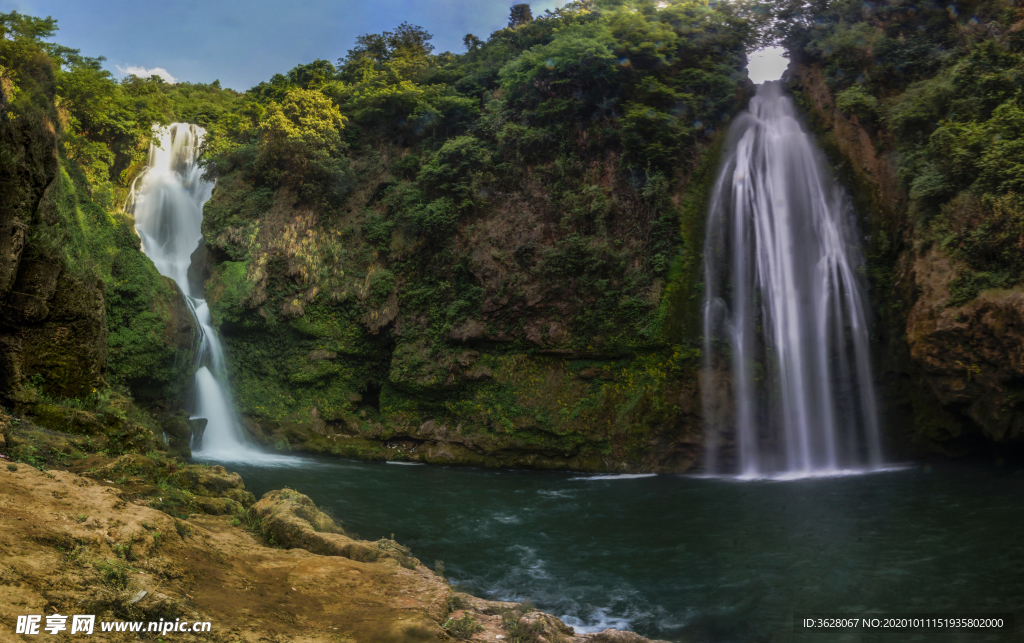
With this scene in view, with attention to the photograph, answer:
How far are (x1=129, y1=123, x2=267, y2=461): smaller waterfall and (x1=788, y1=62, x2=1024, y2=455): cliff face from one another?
55.0 ft

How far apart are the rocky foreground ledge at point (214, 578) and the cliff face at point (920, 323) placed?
10.1m

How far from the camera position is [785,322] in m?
15.2

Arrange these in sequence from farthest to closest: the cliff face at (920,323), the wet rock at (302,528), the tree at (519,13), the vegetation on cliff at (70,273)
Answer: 1. the tree at (519,13)
2. the cliff face at (920,323)
3. the vegetation on cliff at (70,273)
4. the wet rock at (302,528)

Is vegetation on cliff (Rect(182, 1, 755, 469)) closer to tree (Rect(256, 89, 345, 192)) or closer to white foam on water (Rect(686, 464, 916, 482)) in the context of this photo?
tree (Rect(256, 89, 345, 192))

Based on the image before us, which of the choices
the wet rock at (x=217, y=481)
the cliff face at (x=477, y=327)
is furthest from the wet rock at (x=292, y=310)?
the wet rock at (x=217, y=481)

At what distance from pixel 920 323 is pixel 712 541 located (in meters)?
7.19

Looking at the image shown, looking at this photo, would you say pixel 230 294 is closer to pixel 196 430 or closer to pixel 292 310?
pixel 292 310

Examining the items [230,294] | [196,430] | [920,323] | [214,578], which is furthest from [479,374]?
[214,578]

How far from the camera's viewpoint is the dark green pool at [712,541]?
7.42 meters

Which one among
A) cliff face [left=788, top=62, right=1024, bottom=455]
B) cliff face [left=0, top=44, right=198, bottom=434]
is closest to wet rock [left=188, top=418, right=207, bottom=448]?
cliff face [left=0, top=44, right=198, bottom=434]

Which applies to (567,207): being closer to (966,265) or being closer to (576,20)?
(576,20)

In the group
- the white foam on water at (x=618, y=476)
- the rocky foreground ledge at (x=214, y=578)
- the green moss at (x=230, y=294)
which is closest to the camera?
the rocky foreground ledge at (x=214, y=578)

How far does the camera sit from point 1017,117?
11.2 m

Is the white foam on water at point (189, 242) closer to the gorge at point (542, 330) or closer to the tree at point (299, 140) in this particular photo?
the gorge at point (542, 330)
